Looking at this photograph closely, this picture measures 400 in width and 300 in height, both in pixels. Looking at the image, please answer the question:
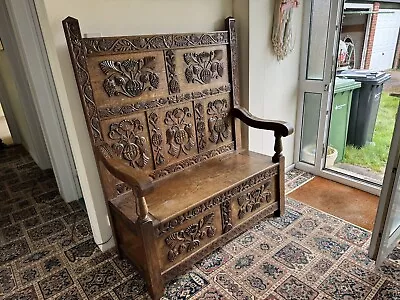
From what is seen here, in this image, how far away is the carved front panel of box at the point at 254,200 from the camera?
76.5 inches

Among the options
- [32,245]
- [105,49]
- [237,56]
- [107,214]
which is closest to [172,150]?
Answer: [107,214]

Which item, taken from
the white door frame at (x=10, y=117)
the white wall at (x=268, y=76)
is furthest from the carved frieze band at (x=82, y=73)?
the white door frame at (x=10, y=117)

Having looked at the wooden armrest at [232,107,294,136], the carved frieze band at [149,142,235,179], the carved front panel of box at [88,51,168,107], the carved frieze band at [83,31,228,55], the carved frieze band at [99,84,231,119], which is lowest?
the carved frieze band at [149,142,235,179]

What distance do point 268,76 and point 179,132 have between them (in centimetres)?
99

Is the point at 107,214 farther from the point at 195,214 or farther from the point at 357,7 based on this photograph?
the point at 357,7

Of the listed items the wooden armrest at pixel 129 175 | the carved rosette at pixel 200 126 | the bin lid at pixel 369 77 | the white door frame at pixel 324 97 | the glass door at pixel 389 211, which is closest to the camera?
the wooden armrest at pixel 129 175

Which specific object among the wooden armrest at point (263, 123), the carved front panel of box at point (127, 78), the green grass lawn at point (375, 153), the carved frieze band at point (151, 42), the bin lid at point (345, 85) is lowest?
the green grass lawn at point (375, 153)

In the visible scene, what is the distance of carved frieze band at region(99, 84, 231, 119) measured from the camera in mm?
1655

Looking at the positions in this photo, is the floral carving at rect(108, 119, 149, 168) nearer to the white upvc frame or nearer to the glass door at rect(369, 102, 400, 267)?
the glass door at rect(369, 102, 400, 267)

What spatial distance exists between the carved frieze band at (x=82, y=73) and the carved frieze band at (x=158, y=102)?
0.06 m

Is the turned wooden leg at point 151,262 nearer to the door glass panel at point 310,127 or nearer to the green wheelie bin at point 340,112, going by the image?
the door glass panel at point 310,127

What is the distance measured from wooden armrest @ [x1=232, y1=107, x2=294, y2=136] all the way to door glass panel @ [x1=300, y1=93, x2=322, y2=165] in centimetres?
85

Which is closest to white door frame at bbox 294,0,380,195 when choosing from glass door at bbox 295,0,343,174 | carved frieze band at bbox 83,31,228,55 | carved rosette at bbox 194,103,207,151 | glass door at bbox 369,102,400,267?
glass door at bbox 295,0,343,174

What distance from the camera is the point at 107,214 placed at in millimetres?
1933
